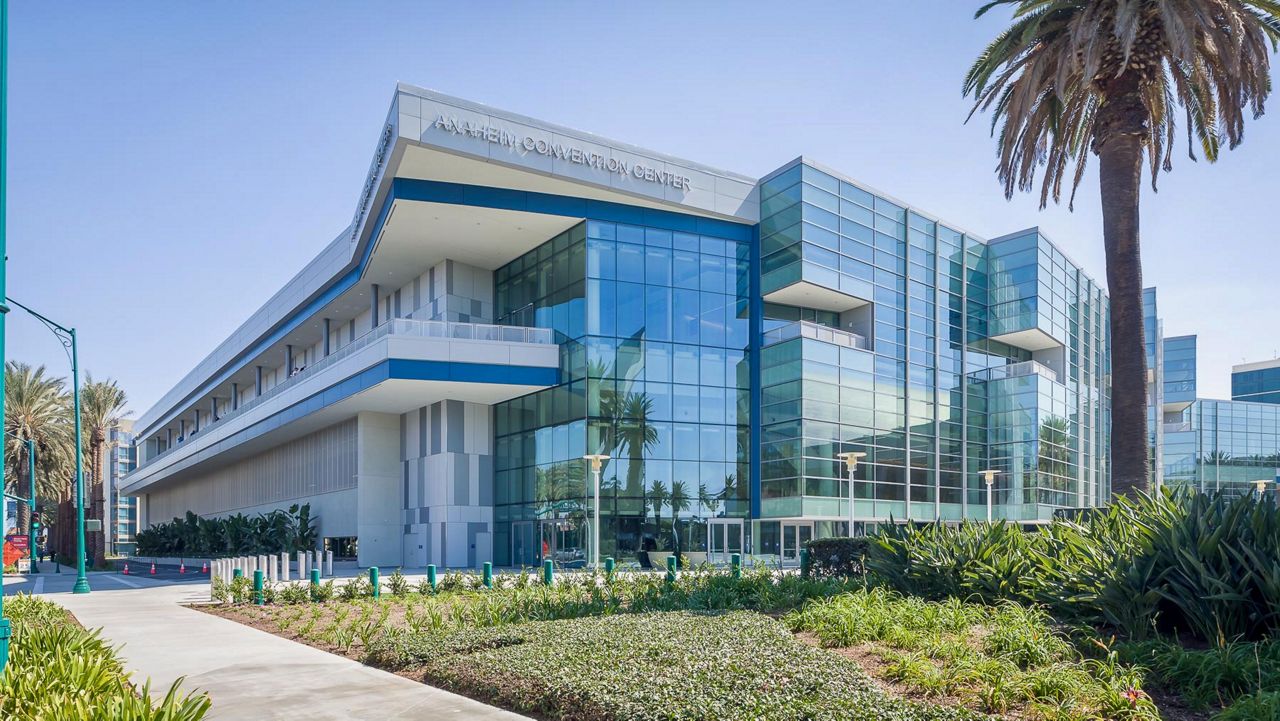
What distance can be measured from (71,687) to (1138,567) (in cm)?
1062

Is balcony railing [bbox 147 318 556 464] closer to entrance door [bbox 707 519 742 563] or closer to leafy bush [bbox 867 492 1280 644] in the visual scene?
entrance door [bbox 707 519 742 563]

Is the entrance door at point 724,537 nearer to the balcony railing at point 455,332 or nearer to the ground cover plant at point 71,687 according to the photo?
the balcony railing at point 455,332

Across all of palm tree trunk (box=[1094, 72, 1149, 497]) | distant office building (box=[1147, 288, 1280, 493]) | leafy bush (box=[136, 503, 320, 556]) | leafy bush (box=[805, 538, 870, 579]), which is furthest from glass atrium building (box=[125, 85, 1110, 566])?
distant office building (box=[1147, 288, 1280, 493])

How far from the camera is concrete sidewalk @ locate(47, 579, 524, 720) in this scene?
392 inches

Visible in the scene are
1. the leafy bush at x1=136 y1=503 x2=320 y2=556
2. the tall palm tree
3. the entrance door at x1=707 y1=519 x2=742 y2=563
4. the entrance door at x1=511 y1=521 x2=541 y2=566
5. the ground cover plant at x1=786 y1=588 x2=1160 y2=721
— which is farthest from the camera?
the leafy bush at x1=136 y1=503 x2=320 y2=556

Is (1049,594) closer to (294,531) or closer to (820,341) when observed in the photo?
(820,341)

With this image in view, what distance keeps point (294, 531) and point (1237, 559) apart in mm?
47580

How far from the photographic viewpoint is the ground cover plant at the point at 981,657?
320 inches

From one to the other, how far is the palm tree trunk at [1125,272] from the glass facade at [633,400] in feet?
70.6

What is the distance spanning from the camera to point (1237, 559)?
10031mm

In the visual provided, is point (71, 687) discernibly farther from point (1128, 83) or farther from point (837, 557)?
point (1128, 83)

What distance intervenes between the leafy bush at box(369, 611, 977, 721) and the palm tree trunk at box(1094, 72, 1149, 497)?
9.79m

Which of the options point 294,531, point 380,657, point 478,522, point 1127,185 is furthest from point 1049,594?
point 294,531

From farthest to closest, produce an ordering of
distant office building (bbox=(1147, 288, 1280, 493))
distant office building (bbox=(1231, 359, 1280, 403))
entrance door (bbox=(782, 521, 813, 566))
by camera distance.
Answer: distant office building (bbox=(1231, 359, 1280, 403)), distant office building (bbox=(1147, 288, 1280, 493)), entrance door (bbox=(782, 521, 813, 566))
